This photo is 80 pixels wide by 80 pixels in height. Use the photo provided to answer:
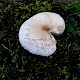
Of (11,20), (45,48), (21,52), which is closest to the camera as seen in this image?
(45,48)

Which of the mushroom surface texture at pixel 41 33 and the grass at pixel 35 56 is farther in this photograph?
the grass at pixel 35 56

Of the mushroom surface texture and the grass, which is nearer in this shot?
the mushroom surface texture

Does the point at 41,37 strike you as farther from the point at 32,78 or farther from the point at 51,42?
the point at 32,78

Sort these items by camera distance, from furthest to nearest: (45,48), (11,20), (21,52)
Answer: (11,20) < (21,52) < (45,48)

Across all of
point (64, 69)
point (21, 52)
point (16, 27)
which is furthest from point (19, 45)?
point (64, 69)

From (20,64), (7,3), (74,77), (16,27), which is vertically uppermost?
(7,3)
